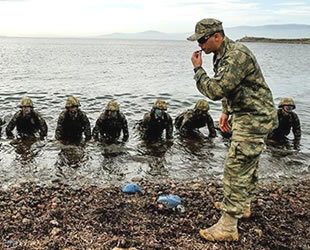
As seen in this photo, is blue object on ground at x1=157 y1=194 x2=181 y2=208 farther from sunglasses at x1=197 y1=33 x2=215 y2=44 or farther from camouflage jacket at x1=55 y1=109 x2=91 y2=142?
camouflage jacket at x1=55 y1=109 x2=91 y2=142

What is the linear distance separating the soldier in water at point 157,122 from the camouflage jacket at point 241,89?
7082 millimetres

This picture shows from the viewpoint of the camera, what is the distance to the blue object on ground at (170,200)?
663cm

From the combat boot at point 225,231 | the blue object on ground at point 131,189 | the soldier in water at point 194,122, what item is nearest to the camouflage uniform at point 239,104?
the combat boot at point 225,231

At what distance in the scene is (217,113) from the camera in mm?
19766

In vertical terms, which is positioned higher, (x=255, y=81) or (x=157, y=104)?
(x=255, y=81)

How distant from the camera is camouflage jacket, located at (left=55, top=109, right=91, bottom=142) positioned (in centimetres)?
1210

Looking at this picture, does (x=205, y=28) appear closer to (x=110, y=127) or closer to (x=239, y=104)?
(x=239, y=104)

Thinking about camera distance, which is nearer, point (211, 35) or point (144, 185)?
point (211, 35)

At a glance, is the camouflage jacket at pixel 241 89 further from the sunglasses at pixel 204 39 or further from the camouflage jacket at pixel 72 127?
the camouflage jacket at pixel 72 127

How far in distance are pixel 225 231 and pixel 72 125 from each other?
25.8ft

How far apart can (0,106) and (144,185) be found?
13.7 m

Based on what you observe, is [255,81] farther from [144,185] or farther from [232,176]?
[144,185]

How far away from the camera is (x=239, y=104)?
5023 mm

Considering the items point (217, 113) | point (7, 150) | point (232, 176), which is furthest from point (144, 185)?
point (217, 113)
